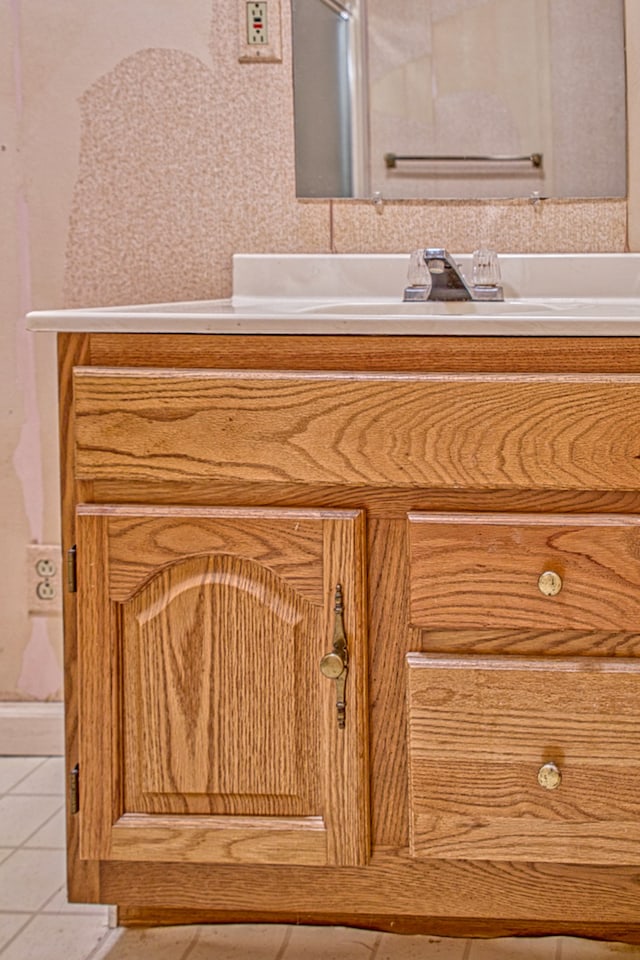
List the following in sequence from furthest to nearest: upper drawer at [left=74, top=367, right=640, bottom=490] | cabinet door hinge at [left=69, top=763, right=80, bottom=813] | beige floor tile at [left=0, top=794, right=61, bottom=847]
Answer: beige floor tile at [left=0, top=794, right=61, bottom=847] → cabinet door hinge at [left=69, top=763, right=80, bottom=813] → upper drawer at [left=74, top=367, right=640, bottom=490]

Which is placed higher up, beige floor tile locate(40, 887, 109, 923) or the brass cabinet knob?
the brass cabinet knob

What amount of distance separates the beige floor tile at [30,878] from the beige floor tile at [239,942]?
0.24m

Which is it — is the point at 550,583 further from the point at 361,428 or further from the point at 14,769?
the point at 14,769

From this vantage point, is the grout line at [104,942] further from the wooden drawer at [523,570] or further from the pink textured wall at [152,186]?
the pink textured wall at [152,186]

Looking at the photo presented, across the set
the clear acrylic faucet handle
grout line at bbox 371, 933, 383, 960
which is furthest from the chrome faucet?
grout line at bbox 371, 933, 383, 960

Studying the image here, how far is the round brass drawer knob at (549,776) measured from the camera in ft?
A: 3.66

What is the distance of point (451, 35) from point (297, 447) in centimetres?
86

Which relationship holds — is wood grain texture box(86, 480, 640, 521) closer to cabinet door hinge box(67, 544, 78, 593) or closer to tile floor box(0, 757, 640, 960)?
cabinet door hinge box(67, 544, 78, 593)

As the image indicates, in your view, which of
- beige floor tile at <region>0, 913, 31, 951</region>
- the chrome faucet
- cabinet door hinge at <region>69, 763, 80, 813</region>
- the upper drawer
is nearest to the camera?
the upper drawer

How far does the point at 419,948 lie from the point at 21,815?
2.26ft

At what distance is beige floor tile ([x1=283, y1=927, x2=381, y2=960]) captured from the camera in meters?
1.26

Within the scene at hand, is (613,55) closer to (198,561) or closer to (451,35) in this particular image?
(451,35)

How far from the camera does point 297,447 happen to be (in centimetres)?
114

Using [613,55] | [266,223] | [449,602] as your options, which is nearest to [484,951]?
[449,602]
